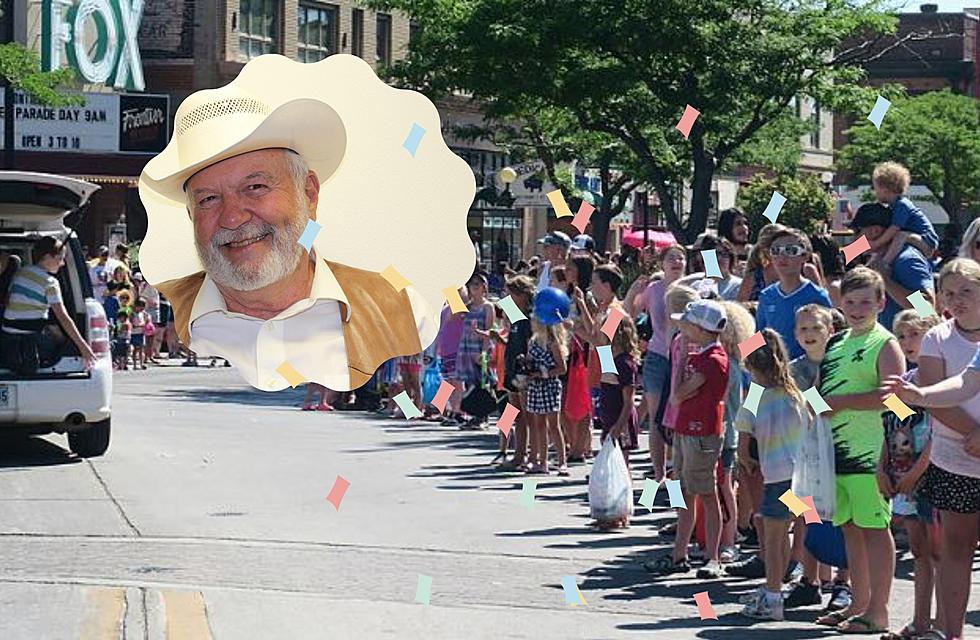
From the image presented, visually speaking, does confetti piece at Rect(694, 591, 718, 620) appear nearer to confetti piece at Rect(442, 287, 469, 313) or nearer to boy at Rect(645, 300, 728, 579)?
boy at Rect(645, 300, 728, 579)

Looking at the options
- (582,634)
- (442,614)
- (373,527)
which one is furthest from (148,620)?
(373,527)

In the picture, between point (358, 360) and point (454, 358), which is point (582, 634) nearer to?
point (454, 358)

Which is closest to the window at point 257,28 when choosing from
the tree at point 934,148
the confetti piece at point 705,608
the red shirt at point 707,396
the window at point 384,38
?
the window at point 384,38

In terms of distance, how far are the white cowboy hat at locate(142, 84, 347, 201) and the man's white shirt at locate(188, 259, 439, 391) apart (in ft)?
0.43

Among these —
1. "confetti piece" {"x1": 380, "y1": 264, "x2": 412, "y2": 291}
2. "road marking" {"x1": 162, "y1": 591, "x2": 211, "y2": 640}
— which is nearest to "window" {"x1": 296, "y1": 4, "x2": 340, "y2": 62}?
"confetti piece" {"x1": 380, "y1": 264, "x2": 412, "y2": 291}

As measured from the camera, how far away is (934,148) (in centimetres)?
5553

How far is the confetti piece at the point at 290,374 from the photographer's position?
1692mm

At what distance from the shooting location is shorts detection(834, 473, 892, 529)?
27.4 ft

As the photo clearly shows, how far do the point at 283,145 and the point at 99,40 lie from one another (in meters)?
0.25

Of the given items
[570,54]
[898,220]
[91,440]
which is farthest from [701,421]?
[570,54]

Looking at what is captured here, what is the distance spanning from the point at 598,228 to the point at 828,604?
52.0ft

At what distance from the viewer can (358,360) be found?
179 centimetres

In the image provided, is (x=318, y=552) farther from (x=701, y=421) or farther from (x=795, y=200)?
(x=795, y=200)

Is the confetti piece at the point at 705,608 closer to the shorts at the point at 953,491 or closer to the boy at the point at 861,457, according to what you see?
the boy at the point at 861,457
